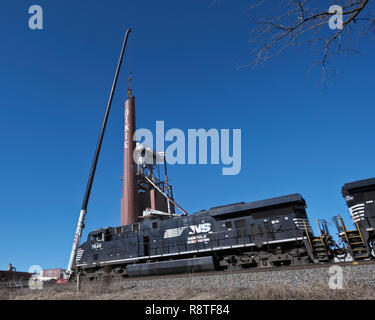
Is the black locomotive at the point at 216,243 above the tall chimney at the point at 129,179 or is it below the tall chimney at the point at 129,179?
below

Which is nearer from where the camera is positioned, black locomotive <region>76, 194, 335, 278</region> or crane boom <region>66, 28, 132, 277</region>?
black locomotive <region>76, 194, 335, 278</region>

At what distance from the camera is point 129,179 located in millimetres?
33688

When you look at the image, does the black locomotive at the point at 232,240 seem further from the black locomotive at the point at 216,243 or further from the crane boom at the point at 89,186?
the crane boom at the point at 89,186

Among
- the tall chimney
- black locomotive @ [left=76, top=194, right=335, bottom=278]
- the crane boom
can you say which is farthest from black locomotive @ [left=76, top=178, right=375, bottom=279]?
the tall chimney

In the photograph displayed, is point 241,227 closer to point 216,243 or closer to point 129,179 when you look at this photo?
point 216,243

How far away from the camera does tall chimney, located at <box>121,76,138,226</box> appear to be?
32.2m

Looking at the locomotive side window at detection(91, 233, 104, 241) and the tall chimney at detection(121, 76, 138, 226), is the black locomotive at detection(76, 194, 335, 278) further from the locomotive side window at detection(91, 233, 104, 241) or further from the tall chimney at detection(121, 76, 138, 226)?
the tall chimney at detection(121, 76, 138, 226)

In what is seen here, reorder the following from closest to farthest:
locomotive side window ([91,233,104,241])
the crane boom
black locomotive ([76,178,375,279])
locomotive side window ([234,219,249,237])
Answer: black locomotive ([76,178,375,279]) < locomotive side window ([234,219,249,237]) < the crane boom < locomotive side window ([91,233,104,241])

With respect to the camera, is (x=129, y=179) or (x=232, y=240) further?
(x=129, y=179)

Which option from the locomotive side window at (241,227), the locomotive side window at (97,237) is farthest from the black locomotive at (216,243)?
the locomotive side window at (97,237)

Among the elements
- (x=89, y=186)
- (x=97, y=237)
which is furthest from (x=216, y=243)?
(x=89, y=186)

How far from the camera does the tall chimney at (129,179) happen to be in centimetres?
3225

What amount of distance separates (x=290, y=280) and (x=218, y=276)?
336 centimetres
